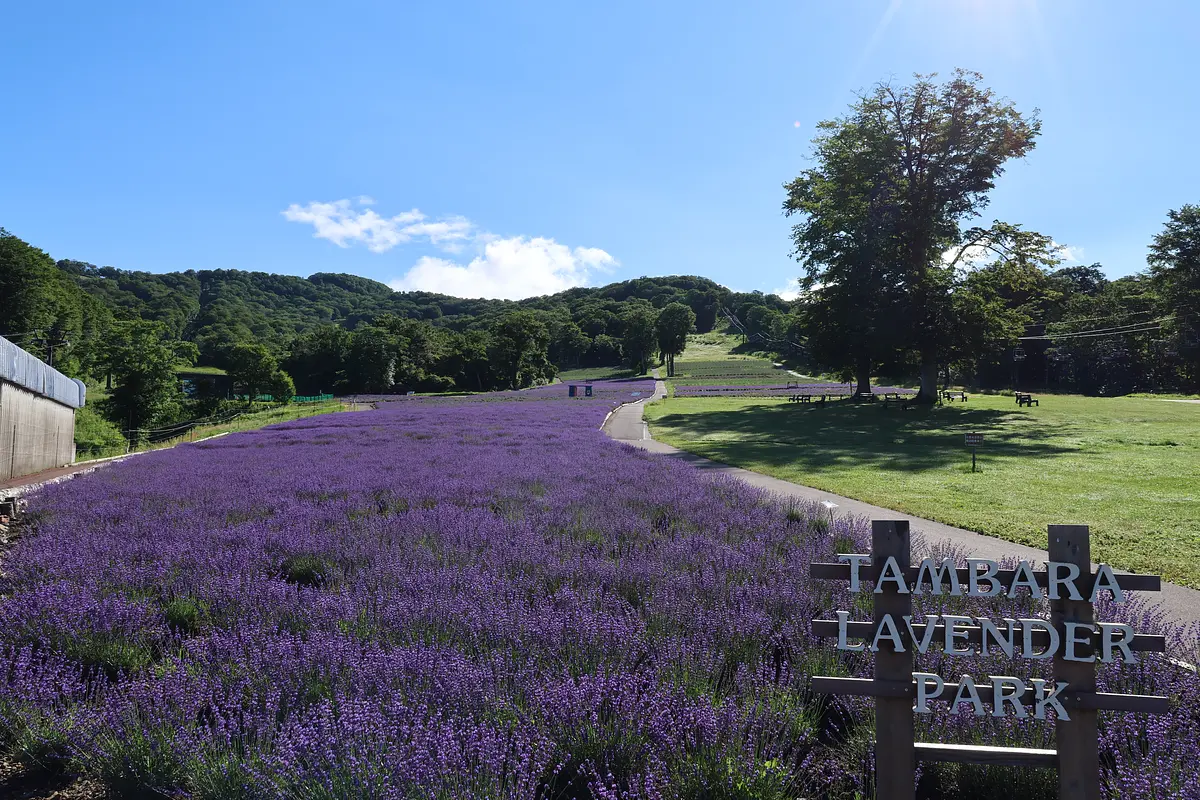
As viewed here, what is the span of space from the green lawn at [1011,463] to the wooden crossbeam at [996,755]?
6.10 metres

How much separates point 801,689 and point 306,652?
8.64ft

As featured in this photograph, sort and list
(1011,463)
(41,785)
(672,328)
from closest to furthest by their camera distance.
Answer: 1. (41,785)
2. (1011,463)
3. (672,328)

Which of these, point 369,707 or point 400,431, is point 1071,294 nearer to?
point 400,431

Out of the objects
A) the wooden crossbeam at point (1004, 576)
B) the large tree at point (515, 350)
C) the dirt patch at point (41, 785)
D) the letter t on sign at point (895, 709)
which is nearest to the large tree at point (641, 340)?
the large tree at point (515, 350)

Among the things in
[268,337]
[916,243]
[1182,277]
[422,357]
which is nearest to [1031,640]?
[916,243]

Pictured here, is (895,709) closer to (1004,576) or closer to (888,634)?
(888,634)

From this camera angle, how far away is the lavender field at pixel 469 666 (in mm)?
2568

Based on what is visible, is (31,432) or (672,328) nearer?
(31,432)

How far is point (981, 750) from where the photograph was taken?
2.32 meters

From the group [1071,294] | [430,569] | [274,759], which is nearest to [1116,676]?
[274,759]

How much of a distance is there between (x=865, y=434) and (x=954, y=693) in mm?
25209

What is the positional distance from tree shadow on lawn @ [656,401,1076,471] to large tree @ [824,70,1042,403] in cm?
499

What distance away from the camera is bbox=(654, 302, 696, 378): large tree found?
338 ft

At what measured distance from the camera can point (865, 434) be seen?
25750 millimetres
